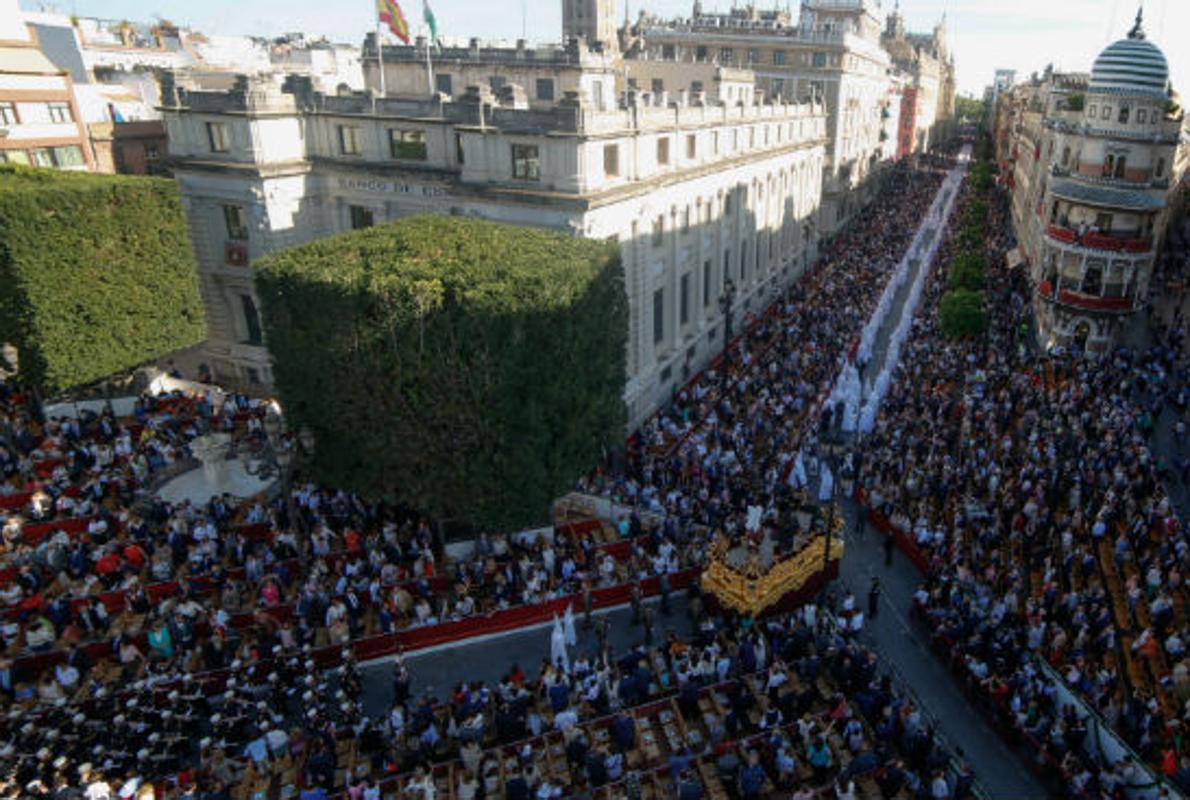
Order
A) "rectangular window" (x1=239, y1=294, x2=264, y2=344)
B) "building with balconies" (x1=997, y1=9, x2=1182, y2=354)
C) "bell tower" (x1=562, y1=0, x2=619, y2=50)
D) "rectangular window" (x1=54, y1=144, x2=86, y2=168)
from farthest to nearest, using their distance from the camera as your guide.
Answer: "bell tower" (x1=562, y1=0, x2=619, y2=50), "rectangular window" (x1=54, y1=144, x2=86, y2=168), "building with balconies" (x1=997, y1=9, x2=1182, y2=354), "rectangular window" (x1=239, y1=294, x2=264, y2=344)

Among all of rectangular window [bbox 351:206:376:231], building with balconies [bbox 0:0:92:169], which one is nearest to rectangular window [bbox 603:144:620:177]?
rectangular window [bbox 351:206:376:231]

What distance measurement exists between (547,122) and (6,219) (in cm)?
1845

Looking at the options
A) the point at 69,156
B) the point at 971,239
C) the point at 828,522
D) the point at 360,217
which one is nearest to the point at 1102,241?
the point at 971,239

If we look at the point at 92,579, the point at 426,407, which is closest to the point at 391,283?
the point at 426,407

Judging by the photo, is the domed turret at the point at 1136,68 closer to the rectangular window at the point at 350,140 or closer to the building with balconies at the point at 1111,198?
the building with balconies at the point at 1111,198

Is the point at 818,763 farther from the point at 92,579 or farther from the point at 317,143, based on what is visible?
the point at 317,143

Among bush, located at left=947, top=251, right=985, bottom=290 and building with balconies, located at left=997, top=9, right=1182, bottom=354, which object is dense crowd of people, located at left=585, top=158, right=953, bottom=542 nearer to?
bush, located at left=947, top=251, right=985, bottom=290

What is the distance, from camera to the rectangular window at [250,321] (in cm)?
3703

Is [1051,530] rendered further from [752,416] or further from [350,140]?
[350,140]

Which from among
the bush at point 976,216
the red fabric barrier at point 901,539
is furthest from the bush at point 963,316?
the bush at point 976,216

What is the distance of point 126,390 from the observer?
3366 centimetres

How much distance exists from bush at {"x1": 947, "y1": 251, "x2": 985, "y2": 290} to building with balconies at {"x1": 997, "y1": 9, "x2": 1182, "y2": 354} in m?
3.63

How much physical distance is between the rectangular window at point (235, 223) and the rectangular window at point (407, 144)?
25.0ft

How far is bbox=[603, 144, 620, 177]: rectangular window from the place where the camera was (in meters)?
29.5
